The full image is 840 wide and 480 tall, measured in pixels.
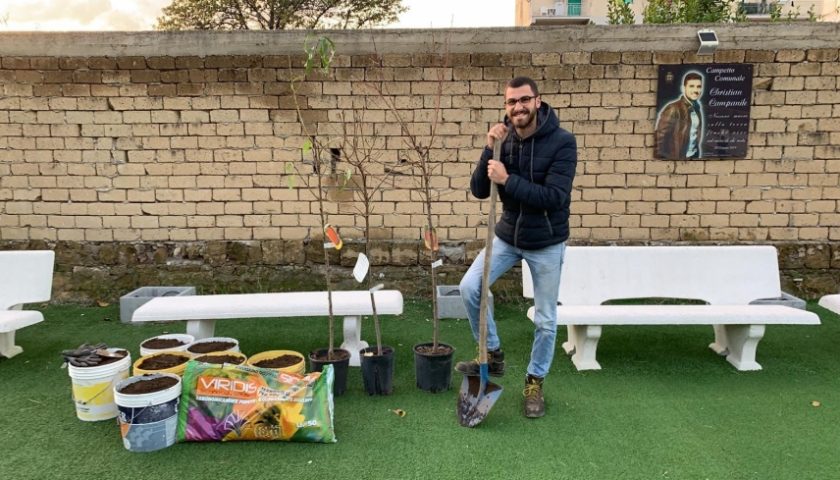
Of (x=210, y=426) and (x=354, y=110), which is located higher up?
(x=354, y=110)

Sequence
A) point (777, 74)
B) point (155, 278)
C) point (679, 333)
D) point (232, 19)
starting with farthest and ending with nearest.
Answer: point (232, 19) → point (155, 278) → point (777, 74) → point (679, 333)

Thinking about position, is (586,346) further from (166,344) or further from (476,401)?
(166,344)

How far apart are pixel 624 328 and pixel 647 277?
0.64 m

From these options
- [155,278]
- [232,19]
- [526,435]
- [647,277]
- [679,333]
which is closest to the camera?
[526,435]

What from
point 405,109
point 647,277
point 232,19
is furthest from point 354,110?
point 232,19

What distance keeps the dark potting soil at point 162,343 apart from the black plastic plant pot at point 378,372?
1.28 m

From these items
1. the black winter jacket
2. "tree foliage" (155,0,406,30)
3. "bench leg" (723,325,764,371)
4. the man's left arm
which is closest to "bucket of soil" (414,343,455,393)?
the black winter jacket

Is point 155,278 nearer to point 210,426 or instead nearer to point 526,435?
point 210,426

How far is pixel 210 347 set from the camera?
3764 millimetres

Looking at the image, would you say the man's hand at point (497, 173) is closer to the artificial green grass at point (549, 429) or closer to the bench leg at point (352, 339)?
the artificial green grass at point (549, 429)

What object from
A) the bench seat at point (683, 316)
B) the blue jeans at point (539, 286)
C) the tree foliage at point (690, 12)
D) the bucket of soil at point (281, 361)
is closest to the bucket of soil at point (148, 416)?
the bucket of soil at point (281, 361)

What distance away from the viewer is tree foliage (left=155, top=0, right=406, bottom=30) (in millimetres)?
17281

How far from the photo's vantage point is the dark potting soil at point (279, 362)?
3492mm

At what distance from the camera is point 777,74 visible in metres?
5.33
